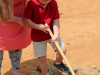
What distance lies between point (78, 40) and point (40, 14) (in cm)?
171

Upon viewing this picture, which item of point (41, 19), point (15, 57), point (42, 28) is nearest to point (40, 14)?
point (41, 19)

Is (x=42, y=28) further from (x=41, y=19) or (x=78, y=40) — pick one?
(x=78, y=40)

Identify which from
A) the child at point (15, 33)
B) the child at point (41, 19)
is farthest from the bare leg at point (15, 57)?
the child at point (41, 19)

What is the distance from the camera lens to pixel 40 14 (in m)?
2.10

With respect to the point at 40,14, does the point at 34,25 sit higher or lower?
lower

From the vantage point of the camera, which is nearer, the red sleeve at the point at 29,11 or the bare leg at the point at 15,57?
the red sleeve at the point at 29,11

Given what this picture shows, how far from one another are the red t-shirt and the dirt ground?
921 mm

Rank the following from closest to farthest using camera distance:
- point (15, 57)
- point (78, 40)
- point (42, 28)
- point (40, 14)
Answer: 1. point (42, 28)
2. point (40, 14)
3. point (15, 57)
4. point (78, 40)

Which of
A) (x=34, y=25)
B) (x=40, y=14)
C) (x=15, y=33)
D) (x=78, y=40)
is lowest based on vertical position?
(x=78, y=40)

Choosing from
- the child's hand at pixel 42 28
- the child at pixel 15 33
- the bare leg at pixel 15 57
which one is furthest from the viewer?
the bare leg at pixel 15 57

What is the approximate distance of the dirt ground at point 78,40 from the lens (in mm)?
2989

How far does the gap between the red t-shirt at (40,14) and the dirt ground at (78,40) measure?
3.02 ft

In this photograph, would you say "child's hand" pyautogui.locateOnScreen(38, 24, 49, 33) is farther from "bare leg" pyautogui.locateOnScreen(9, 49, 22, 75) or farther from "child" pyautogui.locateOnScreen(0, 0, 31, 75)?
"bare leg" pyautogui.locateOnScreen(9, 49, 22, 75)

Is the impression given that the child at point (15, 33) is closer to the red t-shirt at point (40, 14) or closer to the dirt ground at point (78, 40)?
the red t-shirt at point (40, 14)
